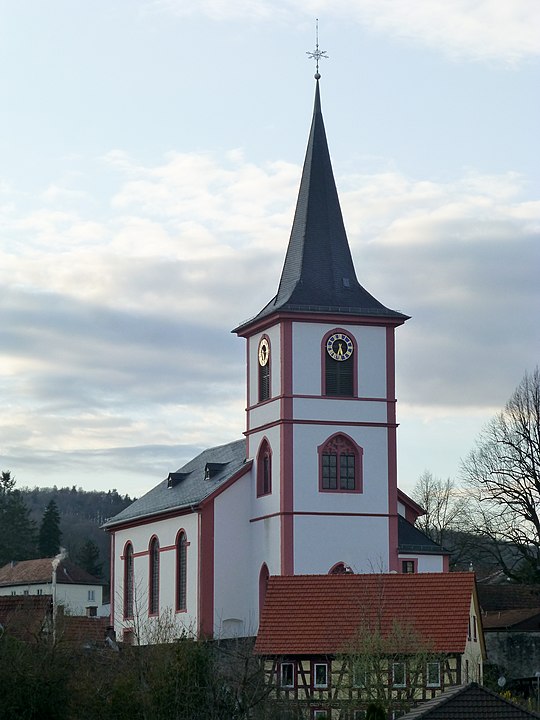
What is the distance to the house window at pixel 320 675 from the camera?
44.3 meters

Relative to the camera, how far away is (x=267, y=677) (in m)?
45.1

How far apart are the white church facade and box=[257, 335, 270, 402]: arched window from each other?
57mm

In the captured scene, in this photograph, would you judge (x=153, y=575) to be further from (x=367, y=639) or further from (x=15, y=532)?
(x=15, y=532)

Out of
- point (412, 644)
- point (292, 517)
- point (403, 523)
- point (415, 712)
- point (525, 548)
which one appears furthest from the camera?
point (525, 548)

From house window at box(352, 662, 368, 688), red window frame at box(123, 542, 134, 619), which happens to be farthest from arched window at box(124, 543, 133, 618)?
house window at box(352, 662, 368, 688)

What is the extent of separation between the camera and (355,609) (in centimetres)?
4644

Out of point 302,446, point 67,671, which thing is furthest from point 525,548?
point 67,671

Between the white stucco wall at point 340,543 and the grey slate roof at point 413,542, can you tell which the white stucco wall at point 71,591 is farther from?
the white stucco wall at point 340,543

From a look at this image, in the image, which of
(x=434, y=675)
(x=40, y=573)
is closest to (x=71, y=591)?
(x=40, y=573)

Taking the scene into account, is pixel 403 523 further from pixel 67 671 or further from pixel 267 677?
pixel 67 671

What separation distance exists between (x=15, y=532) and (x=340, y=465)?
67344mm

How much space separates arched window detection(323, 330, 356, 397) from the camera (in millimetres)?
54906

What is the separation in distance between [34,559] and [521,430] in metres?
57.5

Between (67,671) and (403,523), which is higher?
(403,523)
